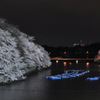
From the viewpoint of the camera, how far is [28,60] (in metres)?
27.9

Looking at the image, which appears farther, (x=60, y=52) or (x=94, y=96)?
(x=60, y=52)

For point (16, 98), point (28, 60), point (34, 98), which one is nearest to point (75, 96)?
point (34, 98)

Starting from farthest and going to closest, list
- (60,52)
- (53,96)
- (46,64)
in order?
1. (60,52)
2. (46,64)
3. (53,96)

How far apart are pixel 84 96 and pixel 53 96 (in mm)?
1615

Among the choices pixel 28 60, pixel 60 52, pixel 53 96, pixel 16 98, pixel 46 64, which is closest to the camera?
pixel 16 98

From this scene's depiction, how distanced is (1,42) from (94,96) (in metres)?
8.50

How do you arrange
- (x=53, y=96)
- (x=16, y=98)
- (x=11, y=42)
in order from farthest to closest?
1. (x=11, y=42)
2. (x=53, y=96)
3. (x=16, y=98)

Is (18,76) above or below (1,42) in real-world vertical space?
below

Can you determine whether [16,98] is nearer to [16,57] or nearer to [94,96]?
[94,96]

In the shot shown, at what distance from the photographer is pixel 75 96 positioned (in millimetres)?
12461

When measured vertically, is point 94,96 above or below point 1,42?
below

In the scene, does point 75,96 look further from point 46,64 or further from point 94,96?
point 46,64

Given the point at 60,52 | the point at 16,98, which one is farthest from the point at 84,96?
the point at 60,52

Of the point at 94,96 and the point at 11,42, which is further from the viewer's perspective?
the point at 11,42
